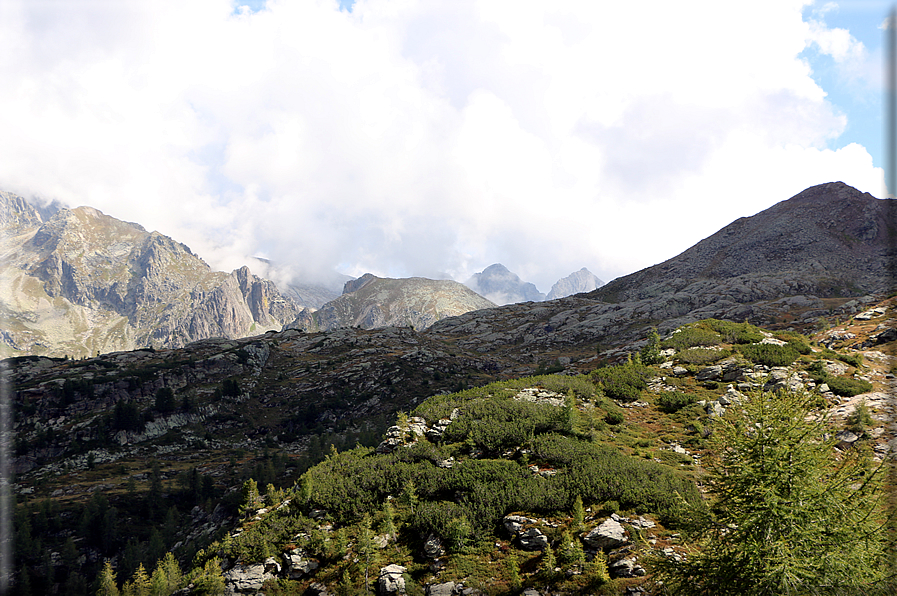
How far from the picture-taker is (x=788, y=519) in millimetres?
8602

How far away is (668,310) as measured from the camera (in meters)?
110

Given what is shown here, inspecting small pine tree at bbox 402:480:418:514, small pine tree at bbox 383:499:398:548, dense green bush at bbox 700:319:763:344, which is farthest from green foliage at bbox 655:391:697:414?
small pine tree at bbox 383:499:398:548

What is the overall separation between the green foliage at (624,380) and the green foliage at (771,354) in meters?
8.41

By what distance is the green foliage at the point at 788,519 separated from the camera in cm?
825

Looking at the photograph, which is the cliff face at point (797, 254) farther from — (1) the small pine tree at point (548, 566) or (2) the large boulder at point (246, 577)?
(2) the large boulder at point (246, 577)

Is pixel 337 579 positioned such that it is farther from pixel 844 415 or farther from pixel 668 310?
pixel 668 310

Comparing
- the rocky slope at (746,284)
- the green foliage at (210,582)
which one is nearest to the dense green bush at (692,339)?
the green foliage at (210,582)

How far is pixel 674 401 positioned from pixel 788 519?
70.4 feet

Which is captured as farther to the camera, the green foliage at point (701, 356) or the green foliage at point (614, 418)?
the green foliage at point (701, 356)

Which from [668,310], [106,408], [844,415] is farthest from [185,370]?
[668,310]

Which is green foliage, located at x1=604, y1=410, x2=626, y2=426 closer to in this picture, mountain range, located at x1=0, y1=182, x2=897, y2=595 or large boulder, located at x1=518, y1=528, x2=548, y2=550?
mountain range, located at x1=0, y1=182, x2=897, y2=595

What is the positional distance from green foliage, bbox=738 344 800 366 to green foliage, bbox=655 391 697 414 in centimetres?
850

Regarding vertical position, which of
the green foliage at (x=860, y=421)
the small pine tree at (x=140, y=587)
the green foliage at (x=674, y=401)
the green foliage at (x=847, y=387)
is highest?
the green foliage at (x=847, y=387)

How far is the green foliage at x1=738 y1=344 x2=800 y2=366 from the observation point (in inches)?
1179
